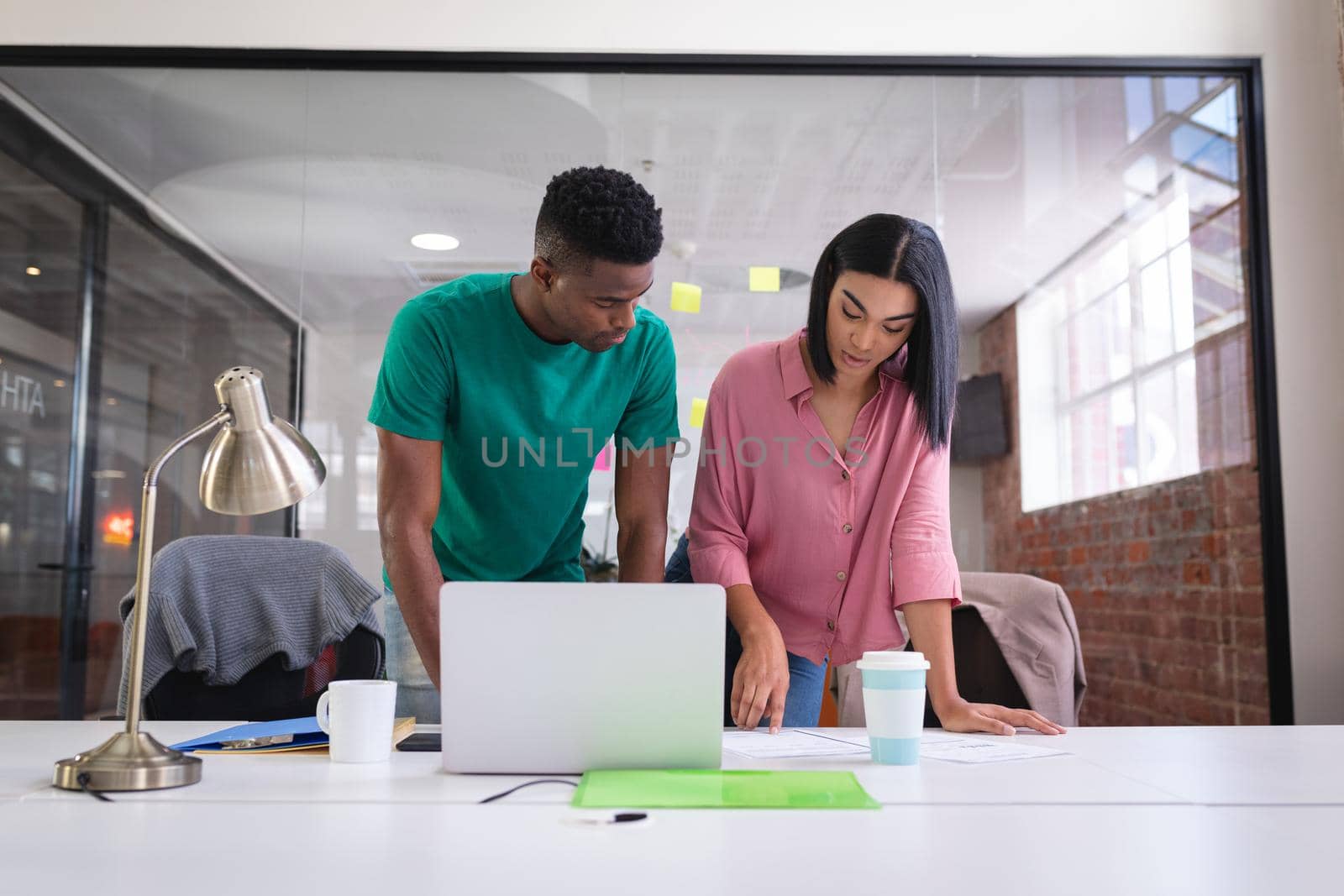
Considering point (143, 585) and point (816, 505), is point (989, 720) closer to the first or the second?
point (816, 505)

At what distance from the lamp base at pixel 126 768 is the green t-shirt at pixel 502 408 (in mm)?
801

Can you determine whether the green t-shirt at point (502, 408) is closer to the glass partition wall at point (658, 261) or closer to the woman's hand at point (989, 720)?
the woman's hand at point (989, 720)

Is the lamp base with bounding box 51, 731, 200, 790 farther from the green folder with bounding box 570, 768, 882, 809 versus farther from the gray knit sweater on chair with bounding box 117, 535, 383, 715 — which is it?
the gray knit sweater on chair with bounding box 117, 535, 383, 715

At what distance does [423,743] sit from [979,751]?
0.64 meters

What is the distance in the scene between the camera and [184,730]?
1534mm

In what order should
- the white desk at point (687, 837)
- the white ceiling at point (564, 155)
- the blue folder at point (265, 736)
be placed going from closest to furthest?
1. the white desk at point (687, 837)
2. the blue folder at point (265, 736)
3. the white ceiling at point (564, 155)

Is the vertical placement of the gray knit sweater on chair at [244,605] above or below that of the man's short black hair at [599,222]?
below

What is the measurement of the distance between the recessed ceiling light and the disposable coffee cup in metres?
2.30

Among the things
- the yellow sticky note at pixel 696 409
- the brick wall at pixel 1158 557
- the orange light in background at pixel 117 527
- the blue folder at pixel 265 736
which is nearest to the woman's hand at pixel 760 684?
the blue folder at pixel 265 736

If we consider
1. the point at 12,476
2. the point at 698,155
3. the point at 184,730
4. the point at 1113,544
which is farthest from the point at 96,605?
the point at 1113,544

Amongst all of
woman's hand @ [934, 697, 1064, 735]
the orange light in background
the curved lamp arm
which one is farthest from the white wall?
the curved lamp arm

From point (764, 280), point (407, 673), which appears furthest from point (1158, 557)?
point (407, 673)

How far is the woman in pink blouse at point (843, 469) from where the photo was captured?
1.76 meters

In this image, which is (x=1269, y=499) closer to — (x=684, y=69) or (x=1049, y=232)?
(x=1049, y=232)
